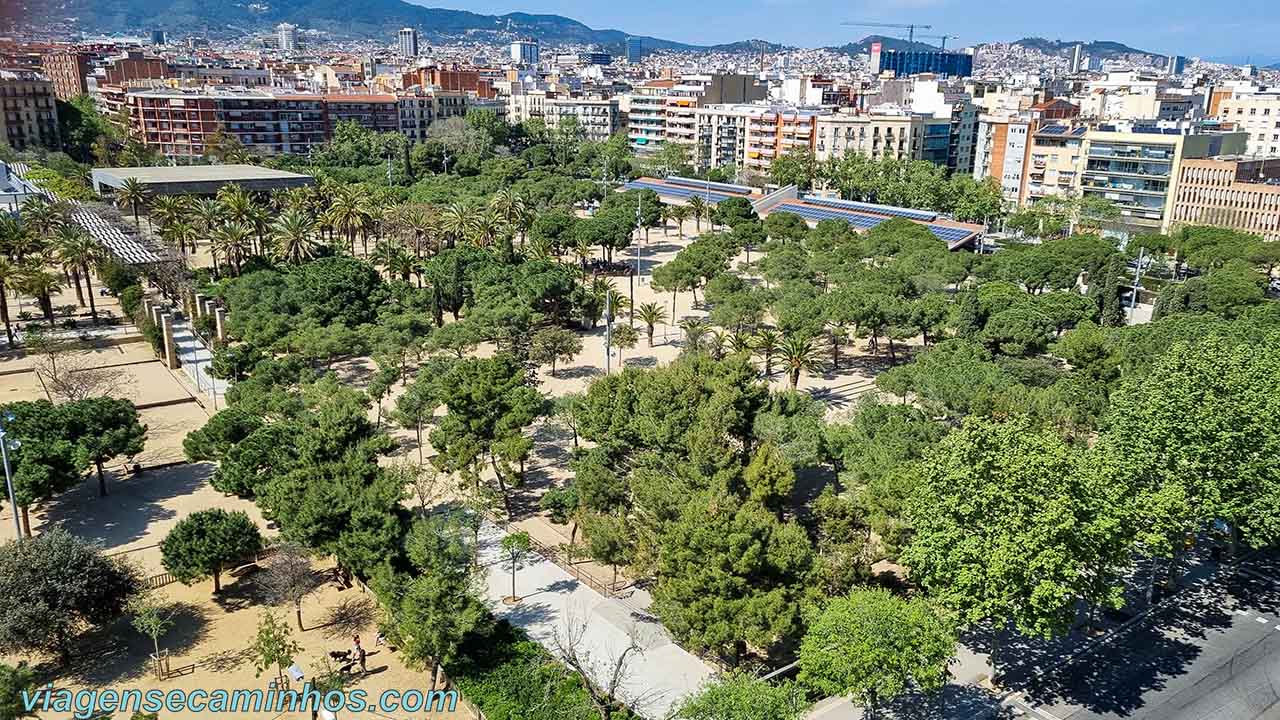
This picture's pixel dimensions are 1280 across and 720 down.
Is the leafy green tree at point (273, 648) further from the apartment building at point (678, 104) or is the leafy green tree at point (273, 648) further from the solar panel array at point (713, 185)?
the apartment building at point (678, 104)

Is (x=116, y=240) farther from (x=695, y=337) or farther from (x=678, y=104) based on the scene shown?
(x=678, y=104)

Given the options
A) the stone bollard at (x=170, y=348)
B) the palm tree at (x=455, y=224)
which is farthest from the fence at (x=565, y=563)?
the palm tree at (x=455, y=224)

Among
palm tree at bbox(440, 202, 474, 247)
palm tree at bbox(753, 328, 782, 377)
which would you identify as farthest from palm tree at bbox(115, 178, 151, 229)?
palm tree at bbox(753, 328, 782, 377)

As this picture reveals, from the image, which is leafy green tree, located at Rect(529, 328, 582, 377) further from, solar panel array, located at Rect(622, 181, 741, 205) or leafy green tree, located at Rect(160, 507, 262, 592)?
solar panel array, located at Rect(622, 181, 741, 205)

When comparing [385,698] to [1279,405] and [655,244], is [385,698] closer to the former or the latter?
[1279,405]

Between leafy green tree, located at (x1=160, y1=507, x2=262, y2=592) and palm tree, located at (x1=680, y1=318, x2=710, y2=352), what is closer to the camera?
leafy green tree, located at (x1=160, y1=507, x2=262, y2=592)

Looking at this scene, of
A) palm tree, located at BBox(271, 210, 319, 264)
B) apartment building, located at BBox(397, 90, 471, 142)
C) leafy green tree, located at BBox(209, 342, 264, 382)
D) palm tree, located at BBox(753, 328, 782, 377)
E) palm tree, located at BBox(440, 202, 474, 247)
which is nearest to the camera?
leafy green tree, located at BBox(209, 342, 264, 382)
